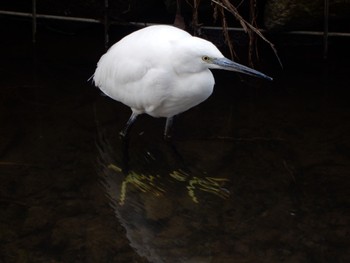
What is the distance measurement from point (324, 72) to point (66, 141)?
187 centimetres

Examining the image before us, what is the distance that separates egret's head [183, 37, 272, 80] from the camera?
3209 mm

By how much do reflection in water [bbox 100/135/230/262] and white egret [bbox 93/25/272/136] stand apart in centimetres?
32

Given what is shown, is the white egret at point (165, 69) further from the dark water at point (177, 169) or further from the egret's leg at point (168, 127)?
the dark water at point (177, 169)

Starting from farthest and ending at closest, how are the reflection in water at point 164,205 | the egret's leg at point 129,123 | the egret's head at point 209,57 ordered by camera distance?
the egret's leg at point 129,123 < the egret's head at point 209,57 < the reflection in water at point 164,205

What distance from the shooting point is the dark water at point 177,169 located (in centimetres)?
311

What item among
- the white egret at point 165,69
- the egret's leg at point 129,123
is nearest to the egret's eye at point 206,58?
the white egret at point 165,69

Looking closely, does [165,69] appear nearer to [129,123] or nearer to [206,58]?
[206,58]

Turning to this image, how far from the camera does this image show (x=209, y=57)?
3227 mm

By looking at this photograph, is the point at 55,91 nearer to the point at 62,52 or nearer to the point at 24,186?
the point at 62,52

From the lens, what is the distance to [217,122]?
4.09 metres

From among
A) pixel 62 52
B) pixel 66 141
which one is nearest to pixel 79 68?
pixel 62 52

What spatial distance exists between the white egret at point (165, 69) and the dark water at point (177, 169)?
0.40m

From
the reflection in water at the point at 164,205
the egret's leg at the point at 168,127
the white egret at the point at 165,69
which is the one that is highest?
the white egret at the point at 165,69

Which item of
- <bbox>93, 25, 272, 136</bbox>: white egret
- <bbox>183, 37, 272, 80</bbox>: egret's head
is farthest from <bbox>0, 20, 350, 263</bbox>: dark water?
<bbox>183, 37, 272, 80</bbox>: egret's head
